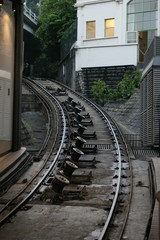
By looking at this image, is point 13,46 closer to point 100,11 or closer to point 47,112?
point 47,112

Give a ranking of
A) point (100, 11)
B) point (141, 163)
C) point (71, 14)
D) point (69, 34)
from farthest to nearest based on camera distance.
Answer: point (71, 14) < point (69, 34) < point (100, 11) < point (141, 163)

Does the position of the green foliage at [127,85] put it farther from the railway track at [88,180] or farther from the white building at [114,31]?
the railway track at [88,180]

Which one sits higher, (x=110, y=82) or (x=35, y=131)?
(x=110, y=82)

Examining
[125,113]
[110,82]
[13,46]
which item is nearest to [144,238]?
[13,46]

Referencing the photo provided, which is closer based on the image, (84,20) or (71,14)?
(84,20)

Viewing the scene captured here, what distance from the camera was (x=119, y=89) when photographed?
26516 mm

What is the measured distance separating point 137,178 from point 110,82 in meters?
19.2

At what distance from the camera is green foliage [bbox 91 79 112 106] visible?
90.5 ft

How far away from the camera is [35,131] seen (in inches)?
776

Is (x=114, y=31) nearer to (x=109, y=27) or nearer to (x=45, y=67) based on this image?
(x=109, y=27)

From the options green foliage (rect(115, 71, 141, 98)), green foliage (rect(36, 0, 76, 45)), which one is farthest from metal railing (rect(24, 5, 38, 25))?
green foliage (rect(115, 71, 141, 98))

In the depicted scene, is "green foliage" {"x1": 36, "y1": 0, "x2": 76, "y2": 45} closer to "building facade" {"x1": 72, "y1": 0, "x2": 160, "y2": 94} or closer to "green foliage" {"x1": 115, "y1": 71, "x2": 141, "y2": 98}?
"building facade" {"x1": 72, "y1": 0, "x2": 160, "y2": 94}

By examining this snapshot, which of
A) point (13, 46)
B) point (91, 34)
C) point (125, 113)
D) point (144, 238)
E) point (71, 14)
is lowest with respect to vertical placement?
point (144, 238)

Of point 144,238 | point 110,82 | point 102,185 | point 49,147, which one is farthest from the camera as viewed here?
point 110,82
